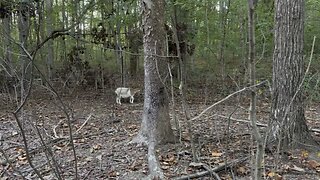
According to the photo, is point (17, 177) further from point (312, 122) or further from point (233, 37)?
point (233, 37)

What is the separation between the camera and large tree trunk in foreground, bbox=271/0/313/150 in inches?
167

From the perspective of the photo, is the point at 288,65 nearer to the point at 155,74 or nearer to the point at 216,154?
the point at 216,154

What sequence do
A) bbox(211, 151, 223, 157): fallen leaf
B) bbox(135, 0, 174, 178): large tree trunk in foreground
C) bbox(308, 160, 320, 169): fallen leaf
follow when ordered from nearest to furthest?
bbox(308, 160, 320, 169): fallen leaf, bbox(211, 151, 223, 157): fallen leaf, bbox(135, 0, 174, 178): large tree trunk in foreground

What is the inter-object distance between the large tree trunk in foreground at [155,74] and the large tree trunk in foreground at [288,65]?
1424 mm

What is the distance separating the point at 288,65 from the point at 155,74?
1.67m

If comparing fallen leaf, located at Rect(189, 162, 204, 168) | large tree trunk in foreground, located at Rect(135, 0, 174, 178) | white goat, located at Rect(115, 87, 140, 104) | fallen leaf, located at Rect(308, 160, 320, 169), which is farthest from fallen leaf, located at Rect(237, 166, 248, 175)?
white goat, located at Rect(115, 87, 140, 104)

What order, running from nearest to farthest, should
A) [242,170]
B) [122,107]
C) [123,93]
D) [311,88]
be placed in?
[242,170] → [311,88] → [122,107] → [123,93]

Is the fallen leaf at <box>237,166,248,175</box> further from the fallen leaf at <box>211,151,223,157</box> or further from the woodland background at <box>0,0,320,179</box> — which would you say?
the fallen leaf at <box>211,151,223,157</box>

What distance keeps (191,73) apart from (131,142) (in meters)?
8.93

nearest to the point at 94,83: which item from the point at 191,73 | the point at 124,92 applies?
the point at 124,92

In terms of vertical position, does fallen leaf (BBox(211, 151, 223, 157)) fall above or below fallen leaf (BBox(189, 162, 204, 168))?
above

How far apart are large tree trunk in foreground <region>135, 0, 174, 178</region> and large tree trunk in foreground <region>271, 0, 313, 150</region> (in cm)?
142

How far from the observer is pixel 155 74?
15.1 feet

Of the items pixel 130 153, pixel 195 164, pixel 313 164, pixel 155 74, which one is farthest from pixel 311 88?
pixel 130 153
